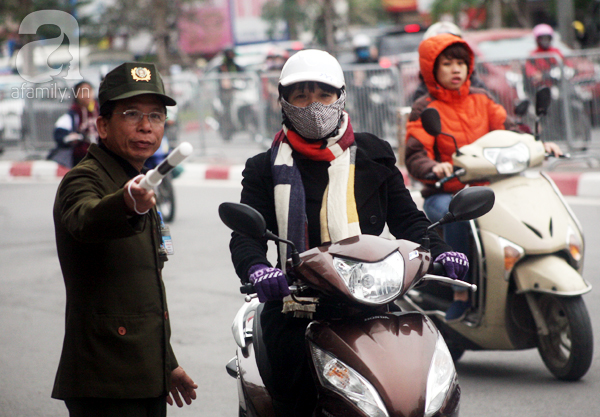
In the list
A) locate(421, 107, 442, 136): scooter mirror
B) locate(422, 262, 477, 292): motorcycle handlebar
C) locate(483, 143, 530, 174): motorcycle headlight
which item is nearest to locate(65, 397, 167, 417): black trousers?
locate(422, 262, 477, 292): motorcycle handlebar

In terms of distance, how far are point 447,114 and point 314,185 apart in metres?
2.05

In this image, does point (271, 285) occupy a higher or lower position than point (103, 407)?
higher

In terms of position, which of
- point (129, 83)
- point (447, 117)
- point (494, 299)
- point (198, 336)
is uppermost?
point (129, 83)

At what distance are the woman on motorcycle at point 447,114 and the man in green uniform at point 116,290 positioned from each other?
7.54 feet

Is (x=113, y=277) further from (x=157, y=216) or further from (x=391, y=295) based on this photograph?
(x=391, y=295)

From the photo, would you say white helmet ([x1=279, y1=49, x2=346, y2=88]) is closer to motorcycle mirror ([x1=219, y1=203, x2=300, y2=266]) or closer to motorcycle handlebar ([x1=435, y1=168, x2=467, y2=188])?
motorcycle mirror ([x1=219, y1=203, x2=300, y2=266])

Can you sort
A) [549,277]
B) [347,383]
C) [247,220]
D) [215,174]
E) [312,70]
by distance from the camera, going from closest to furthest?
[347,383] → [247,220] → [312,70] → [549,277] → [215,174]

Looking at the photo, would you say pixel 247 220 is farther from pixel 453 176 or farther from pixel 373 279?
pixel 453 176

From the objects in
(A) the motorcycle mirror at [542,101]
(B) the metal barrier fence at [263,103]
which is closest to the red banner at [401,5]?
(B) the metal barrier fence at [263,103]

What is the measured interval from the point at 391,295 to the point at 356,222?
57 cm

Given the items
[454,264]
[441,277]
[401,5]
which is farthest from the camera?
[401,5]

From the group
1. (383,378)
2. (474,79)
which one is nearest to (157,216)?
(383,378)

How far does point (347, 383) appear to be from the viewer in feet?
8.41

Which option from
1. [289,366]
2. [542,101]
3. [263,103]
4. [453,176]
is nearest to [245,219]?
[289,366]
